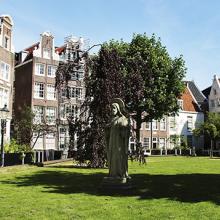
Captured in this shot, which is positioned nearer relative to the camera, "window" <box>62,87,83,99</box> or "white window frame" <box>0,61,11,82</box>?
"window" <box>62,87,83,99</box>

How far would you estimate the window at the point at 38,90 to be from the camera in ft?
175

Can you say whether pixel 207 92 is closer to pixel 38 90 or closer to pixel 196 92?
pixel 196 92

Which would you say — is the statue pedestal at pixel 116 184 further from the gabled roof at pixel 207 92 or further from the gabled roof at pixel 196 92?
the gabled roof at pixel 207 92

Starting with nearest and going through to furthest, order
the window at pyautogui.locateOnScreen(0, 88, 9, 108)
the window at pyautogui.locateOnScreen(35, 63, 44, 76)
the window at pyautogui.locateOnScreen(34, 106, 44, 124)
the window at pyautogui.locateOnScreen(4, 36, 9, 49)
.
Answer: the window at pyautogui.locateOnScreen(0, 88, 9, 108)
the window at pyautogui.locateOnScreen(4, 36, 9, 49)
the window at pyautogui.locateOnScreen(34, 106, 44, 124)
the window at pyautogui.locateOnScreen(35, 63, 44, 76)

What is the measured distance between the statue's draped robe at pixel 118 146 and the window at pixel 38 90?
40.2m

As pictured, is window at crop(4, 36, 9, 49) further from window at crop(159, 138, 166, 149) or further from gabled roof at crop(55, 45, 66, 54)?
window at crop(159, 138, 166, 149)

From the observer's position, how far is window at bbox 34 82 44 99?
2104 inches

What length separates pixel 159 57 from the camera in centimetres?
4328

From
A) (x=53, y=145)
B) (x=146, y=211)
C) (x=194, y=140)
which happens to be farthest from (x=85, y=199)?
(x=194, y=140)

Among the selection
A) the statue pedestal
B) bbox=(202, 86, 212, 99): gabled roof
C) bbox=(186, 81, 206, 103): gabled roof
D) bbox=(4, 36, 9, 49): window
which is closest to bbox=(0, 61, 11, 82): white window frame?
bbox=(4, 36, 9, 49): window

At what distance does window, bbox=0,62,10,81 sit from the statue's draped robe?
1196 inches

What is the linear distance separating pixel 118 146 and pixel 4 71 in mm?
31380

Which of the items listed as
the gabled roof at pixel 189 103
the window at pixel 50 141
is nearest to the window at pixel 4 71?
the window at pixel 50 141

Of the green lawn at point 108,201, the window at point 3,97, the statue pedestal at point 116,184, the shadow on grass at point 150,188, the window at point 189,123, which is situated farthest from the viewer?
the window at point 189,123
